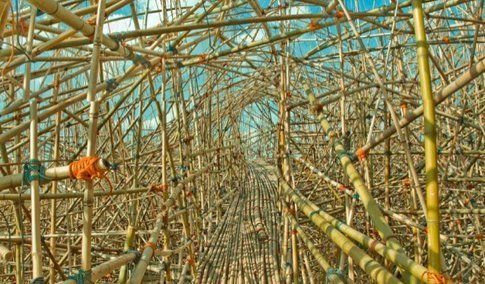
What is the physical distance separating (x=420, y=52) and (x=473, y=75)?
0.23 m

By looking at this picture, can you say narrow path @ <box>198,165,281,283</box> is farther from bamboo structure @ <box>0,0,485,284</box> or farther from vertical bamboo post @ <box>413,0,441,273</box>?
vertical bamboo post @ <box>413,0,441,273</box>

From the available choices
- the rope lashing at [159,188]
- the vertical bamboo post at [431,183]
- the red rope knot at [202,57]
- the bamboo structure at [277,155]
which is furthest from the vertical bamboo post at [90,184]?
the red rope knot at [202,57]

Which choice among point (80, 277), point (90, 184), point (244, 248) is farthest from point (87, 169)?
point (244, 248)

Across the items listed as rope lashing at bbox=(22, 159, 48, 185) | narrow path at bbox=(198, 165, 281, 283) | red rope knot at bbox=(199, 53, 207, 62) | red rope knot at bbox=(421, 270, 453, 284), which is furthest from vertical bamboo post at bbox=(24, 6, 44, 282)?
narrow path at bbox=(198, 165, 281, 283)

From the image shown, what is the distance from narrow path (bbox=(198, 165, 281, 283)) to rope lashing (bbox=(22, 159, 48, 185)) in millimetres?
1612

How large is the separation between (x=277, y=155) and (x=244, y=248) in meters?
0.68

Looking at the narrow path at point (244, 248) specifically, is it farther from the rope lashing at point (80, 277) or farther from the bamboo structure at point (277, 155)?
the rope lashing at point (80, 277)

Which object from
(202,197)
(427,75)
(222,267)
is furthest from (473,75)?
(202,197)

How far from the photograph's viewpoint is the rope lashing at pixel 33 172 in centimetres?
98

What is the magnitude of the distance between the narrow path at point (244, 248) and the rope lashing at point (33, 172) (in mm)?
1612

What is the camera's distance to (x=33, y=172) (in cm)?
98

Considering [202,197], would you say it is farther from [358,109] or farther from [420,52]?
[420,52]

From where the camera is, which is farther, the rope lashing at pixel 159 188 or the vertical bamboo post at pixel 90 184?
the rope lashing at pixel 159 188

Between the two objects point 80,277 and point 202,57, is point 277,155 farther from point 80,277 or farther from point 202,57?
point 80,277
